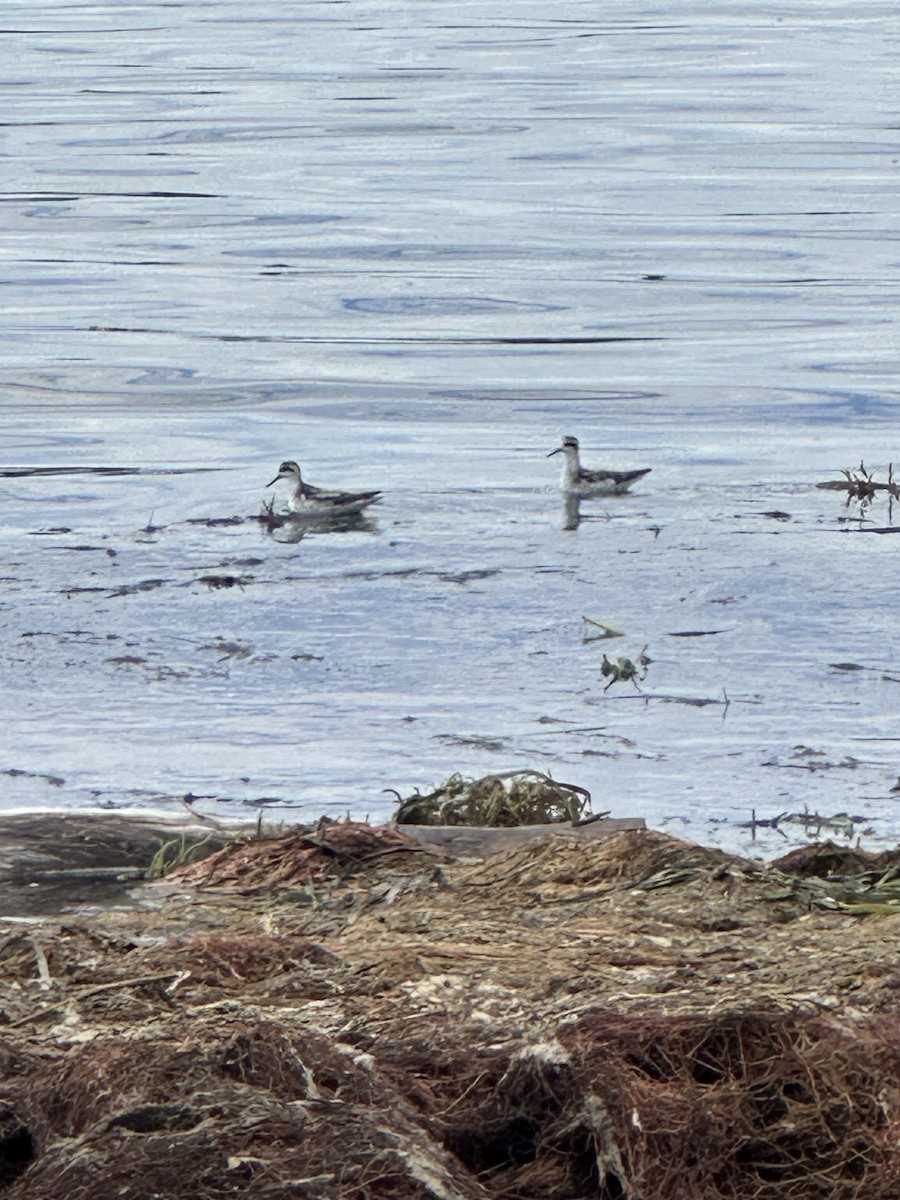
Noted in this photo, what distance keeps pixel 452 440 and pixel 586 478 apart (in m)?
1.95

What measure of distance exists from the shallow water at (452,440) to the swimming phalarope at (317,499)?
180mm

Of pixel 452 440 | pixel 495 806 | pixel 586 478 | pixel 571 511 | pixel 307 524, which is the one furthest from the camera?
pixel 452 440

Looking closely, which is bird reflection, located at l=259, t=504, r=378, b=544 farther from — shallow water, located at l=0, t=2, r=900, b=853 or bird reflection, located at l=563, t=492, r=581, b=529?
bird reflection, located at l=563, t=492, r=581, b=529

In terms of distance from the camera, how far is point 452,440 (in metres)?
13.5

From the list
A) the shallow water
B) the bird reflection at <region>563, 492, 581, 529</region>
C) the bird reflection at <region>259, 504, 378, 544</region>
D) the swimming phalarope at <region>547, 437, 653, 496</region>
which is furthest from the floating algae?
Answer: the swimming phalarope at <region>547, 437, 653, 496</region>

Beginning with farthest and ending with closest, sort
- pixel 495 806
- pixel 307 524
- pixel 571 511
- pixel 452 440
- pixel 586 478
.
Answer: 1. pixel 452 440
2. pixel 586 478
3. pixel 571 511
4. pixel 307 524
5. pixel 495 806

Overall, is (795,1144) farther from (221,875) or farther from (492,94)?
(492,94)

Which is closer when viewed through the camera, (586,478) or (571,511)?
(571,511)

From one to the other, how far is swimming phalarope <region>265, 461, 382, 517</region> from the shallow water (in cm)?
18

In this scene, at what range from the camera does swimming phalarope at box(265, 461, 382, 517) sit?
11.2 meters

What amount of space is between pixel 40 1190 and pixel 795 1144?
46.7 inches

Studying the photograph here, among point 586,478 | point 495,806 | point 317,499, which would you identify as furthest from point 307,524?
point 495,806

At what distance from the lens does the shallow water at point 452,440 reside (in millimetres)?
8062

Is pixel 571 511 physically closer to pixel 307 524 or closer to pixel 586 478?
pixel 586 478
